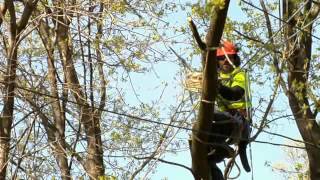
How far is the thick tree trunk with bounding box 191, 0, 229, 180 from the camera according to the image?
4449 millimetres

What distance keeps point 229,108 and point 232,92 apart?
7.1 inches

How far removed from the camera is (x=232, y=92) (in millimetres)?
5121

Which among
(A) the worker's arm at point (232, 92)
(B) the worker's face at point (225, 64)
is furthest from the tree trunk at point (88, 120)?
(A) the worker's arm at point (232, 92)

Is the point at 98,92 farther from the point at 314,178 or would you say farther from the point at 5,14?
the point at 314,178

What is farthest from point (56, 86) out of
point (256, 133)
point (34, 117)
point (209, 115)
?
point (209, 115)

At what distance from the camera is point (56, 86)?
33.5 ft

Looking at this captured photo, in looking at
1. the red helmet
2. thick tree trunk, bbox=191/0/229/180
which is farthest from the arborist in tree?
thick tree trunk, bbox=191/0/229/180

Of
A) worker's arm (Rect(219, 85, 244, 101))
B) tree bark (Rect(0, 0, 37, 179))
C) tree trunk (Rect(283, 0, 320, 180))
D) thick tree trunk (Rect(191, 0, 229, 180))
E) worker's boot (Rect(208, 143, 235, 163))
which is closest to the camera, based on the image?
thick tree trunk (Rect(191, 0, 229, 180))

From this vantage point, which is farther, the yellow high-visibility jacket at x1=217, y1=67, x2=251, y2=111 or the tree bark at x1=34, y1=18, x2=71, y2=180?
the tree bark at x1=34, y1=18, x2=71, y2=180

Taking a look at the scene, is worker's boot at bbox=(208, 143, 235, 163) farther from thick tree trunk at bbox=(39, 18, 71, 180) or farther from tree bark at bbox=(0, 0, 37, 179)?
thick tree trunk at bbox=(39, 18, 71, 180)

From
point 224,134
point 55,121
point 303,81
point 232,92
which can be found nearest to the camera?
point 232,92

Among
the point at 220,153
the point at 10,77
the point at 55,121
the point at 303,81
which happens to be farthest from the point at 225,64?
the point at 55,121

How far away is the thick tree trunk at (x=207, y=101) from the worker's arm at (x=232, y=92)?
35 centimetres

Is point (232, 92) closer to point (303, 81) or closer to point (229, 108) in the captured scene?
point (229, 108)
